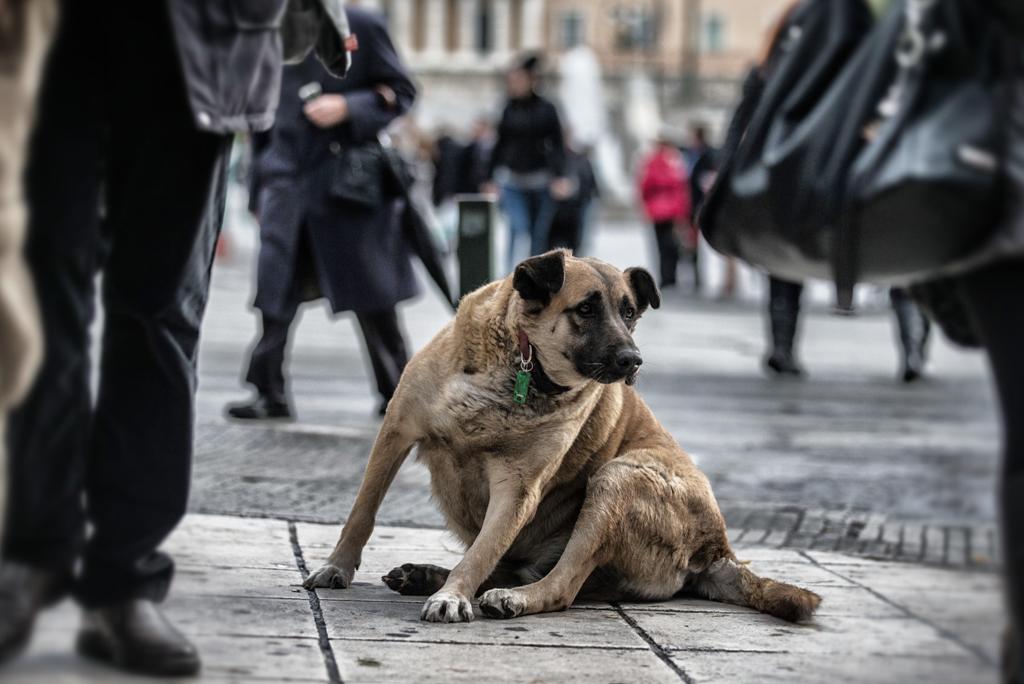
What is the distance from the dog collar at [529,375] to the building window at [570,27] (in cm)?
9661

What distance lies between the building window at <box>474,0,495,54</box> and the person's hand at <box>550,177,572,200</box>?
8458 centimetres

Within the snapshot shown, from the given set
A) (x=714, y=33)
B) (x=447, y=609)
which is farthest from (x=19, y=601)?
(x=714, y=33)

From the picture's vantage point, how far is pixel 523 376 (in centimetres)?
509

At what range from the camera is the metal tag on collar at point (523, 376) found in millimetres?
5066

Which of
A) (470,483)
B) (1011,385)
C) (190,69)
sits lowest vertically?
(470,483)

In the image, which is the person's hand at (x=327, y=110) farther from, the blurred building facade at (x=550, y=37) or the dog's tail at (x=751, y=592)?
the blurred building facade at (x=550, y=37)

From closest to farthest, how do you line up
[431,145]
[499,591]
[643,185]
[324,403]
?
1. [499,591]
2. [324,403]
3. [643,185]
4. [431,145]

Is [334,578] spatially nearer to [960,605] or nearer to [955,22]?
[960,605]

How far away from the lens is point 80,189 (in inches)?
116

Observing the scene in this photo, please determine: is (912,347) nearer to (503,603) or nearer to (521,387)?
(521,387)

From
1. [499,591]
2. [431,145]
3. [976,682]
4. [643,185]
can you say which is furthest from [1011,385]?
[431,145]

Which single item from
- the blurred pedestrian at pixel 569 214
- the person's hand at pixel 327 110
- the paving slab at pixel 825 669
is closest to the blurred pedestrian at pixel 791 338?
the blurred pedestrian at pixel 569 214

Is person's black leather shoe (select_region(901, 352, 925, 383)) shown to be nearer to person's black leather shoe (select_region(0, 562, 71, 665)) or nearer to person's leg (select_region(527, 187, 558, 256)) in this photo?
person's leg (select_region(527, 187, 558, 256))

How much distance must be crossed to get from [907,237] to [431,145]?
28.9 meters
